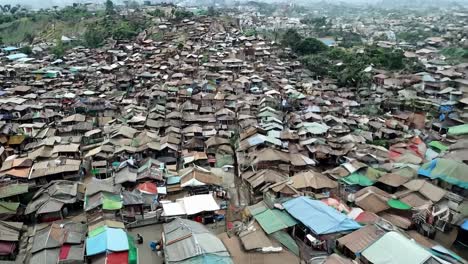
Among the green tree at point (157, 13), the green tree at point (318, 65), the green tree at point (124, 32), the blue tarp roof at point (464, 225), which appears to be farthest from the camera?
the green tree at point (157, 13)

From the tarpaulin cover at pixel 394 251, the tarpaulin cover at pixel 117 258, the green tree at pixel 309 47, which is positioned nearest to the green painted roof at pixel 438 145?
the tarpaulin cover at pixel 394 251

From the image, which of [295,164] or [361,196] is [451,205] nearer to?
[361,196]

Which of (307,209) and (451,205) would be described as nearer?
(307,209)

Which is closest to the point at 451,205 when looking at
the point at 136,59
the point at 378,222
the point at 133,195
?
the point at 378,222

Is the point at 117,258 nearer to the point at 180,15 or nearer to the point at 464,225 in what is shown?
the point at 464,225

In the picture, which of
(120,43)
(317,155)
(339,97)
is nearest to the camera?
(317,155)

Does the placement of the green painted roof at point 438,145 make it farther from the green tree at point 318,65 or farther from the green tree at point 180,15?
the green tree at point 180,15
